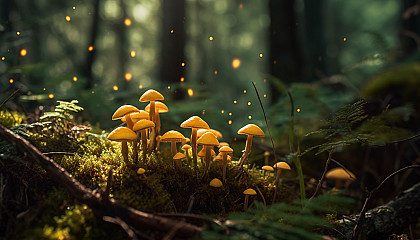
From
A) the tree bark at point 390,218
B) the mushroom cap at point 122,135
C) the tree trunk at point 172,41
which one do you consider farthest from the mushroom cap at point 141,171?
the tree trunk at point 172,41

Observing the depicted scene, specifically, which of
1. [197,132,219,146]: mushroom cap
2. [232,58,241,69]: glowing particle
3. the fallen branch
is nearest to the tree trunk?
[197,132,219,146]: mushroom cap

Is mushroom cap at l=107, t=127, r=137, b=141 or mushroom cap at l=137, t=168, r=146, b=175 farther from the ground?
mushroom cap at l=107, t=127, r=137, b=141

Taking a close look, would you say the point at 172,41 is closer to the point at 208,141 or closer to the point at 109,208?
the point at 208,141

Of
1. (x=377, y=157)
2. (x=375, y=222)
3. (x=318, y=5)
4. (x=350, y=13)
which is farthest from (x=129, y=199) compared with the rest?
(x=350, y=13)

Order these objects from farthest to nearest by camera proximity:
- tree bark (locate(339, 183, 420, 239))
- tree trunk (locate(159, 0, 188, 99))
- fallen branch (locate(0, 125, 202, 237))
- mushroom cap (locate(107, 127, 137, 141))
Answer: tree trunk (locate(159, 0, 188, 99)) → tree bark (locate(339, 183, 420, 239)) → mushroom cap (locate(107, 127, 137, 141)) → fallen branch (locate(0, 125, 202, 237))

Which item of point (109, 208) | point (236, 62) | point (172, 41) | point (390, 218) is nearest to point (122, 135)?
point (109, 208)

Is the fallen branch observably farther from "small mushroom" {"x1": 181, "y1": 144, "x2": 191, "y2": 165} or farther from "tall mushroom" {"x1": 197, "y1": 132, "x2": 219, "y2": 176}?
"small mushroom" {"x1": 181, "y1": 144, "x2": 191, "y2": 165}
